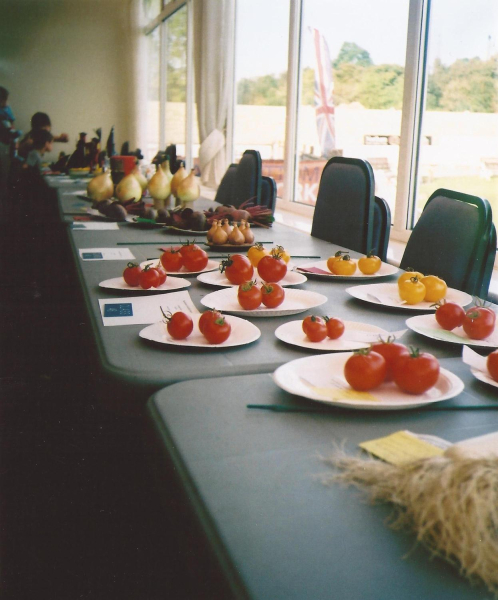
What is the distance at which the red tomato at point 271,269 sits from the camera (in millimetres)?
1570

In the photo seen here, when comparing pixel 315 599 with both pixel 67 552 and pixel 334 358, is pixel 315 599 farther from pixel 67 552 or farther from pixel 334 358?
pixel 67 552

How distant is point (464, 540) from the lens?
20.4 inches

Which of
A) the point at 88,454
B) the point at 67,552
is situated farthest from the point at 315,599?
the point at 88,454

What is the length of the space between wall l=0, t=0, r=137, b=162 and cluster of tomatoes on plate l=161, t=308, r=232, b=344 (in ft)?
29.2

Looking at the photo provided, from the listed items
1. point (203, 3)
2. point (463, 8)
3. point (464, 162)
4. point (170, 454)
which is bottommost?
point (170, 454)

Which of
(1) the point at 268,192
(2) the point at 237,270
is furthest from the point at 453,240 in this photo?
(1) the point at 268,192

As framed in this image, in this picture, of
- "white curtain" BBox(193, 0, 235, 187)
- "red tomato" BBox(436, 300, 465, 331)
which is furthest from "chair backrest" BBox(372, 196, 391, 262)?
"white curtain" BBox(193, 0, 235, 187)

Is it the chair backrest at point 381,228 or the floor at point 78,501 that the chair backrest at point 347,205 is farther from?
the floor at point 78,501

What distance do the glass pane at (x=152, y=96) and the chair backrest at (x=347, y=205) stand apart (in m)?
6.46

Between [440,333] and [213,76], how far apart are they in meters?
4.96

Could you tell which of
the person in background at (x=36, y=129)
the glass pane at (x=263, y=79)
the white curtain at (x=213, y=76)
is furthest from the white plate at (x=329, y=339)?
the person in background at (x=36, y=129)

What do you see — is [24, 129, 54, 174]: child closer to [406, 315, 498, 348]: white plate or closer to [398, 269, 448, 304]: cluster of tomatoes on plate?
[398, 269, 448, 304]: cluster of tomatoes on plate

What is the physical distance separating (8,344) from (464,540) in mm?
3082

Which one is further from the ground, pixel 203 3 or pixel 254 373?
pixel 203 3
